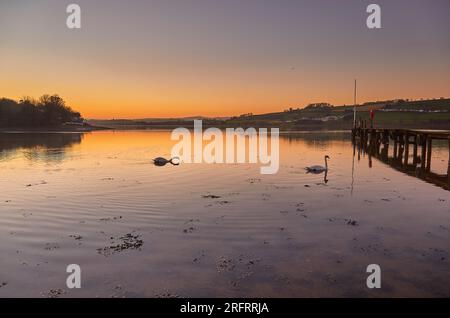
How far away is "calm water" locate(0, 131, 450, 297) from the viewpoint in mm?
7238

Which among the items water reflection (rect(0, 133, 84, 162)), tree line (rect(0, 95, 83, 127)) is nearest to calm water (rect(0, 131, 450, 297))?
water reflection (rect(0, 133, 84, 162))

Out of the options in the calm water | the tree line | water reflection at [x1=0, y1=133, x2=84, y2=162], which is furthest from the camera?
the tree line

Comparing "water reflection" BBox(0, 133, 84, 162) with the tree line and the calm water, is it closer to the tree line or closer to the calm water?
the calm water

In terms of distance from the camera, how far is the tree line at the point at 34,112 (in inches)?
4734

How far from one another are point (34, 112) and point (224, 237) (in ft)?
441

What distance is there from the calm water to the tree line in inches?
4672

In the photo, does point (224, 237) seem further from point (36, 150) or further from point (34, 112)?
point (34, 112)

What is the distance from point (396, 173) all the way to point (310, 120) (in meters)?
176

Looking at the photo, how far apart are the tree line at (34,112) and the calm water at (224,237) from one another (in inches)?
4672

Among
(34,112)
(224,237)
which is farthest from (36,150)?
(34,112)

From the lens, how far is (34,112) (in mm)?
122625
